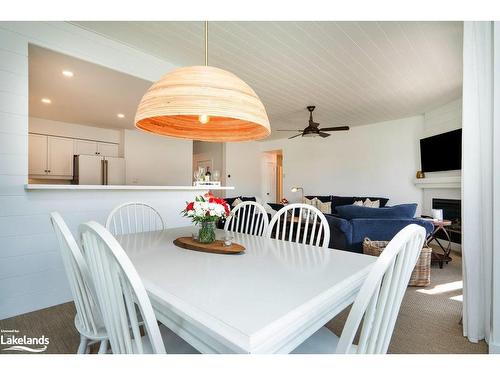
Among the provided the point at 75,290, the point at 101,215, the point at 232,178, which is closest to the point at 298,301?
the point at 75,290

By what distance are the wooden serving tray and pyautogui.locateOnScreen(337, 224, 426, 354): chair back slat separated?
2.43ft

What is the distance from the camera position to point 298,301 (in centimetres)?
81

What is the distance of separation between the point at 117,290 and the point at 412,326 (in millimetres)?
2180

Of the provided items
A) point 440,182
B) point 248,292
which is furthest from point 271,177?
point 248,292

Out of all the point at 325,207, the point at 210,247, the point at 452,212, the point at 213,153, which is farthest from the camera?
the point at 213,153

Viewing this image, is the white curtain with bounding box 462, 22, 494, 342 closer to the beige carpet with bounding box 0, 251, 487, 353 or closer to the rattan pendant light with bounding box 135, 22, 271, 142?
the beige carpet with bounding box 0, 251, 487, 353

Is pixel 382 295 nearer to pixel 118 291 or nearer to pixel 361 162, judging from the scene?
pixel 118 291

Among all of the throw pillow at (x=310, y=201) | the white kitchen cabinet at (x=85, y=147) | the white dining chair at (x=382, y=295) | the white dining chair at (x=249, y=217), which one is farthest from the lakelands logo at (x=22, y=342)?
the throw pillow at (x=310, y=201)

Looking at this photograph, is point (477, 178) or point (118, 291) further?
point (477, 178)

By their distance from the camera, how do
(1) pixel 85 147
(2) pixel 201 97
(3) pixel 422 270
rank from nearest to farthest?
(2) pixel 201 97, (3) pixel 422 270, (1) pixel 85 147

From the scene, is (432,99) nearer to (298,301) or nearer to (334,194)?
(334,194)

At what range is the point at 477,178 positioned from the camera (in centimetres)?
180

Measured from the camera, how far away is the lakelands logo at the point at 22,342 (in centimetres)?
168
